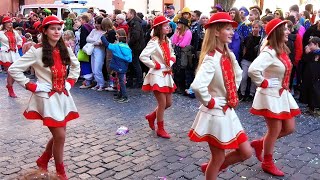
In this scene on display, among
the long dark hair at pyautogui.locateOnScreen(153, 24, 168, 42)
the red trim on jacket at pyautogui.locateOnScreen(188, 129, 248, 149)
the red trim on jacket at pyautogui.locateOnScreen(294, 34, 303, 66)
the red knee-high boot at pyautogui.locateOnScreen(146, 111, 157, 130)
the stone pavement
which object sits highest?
the long dark hair at pyautogui.locateOnScreen(153, 24, 168, 42)

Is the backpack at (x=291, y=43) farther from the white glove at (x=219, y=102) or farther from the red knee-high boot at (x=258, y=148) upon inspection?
the white glove at (x=219, y=102)

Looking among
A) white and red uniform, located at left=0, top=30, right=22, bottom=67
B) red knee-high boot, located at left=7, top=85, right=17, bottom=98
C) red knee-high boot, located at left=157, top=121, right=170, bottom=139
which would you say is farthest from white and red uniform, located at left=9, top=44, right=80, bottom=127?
white and red uniform, located at left=0, top=30, right=22, bottom=67

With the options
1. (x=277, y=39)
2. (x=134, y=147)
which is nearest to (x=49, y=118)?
(x=134, y=147)

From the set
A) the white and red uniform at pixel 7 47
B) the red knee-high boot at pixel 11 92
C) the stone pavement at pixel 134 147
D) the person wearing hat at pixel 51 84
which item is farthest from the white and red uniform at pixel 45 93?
the white and red uniform at pixel 7 47

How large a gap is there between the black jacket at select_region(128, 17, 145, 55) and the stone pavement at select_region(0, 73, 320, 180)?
224cm

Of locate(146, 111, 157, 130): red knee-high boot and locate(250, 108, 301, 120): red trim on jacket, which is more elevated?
locate(250, 108, 301, 120): red trim on jacket

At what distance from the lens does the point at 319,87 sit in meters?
8.10

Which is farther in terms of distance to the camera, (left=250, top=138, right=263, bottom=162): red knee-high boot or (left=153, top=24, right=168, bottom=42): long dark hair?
(left=153, top=24, right=168, bottom=42): long dark hair

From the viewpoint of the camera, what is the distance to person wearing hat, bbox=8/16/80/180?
4641 millimetres

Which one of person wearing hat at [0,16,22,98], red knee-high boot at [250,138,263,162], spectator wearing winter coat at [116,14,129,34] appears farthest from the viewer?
spectator wearing winter coat at [116,14,129,34]

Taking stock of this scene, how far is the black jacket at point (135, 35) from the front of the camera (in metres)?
10.5

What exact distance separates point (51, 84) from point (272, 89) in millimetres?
2537

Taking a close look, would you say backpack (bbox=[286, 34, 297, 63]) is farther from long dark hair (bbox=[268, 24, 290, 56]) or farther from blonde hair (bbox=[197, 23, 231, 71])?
blonde hair (bbox=[197, 23, 231, 71])

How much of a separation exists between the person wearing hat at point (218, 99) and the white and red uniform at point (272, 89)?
0.71 meters
